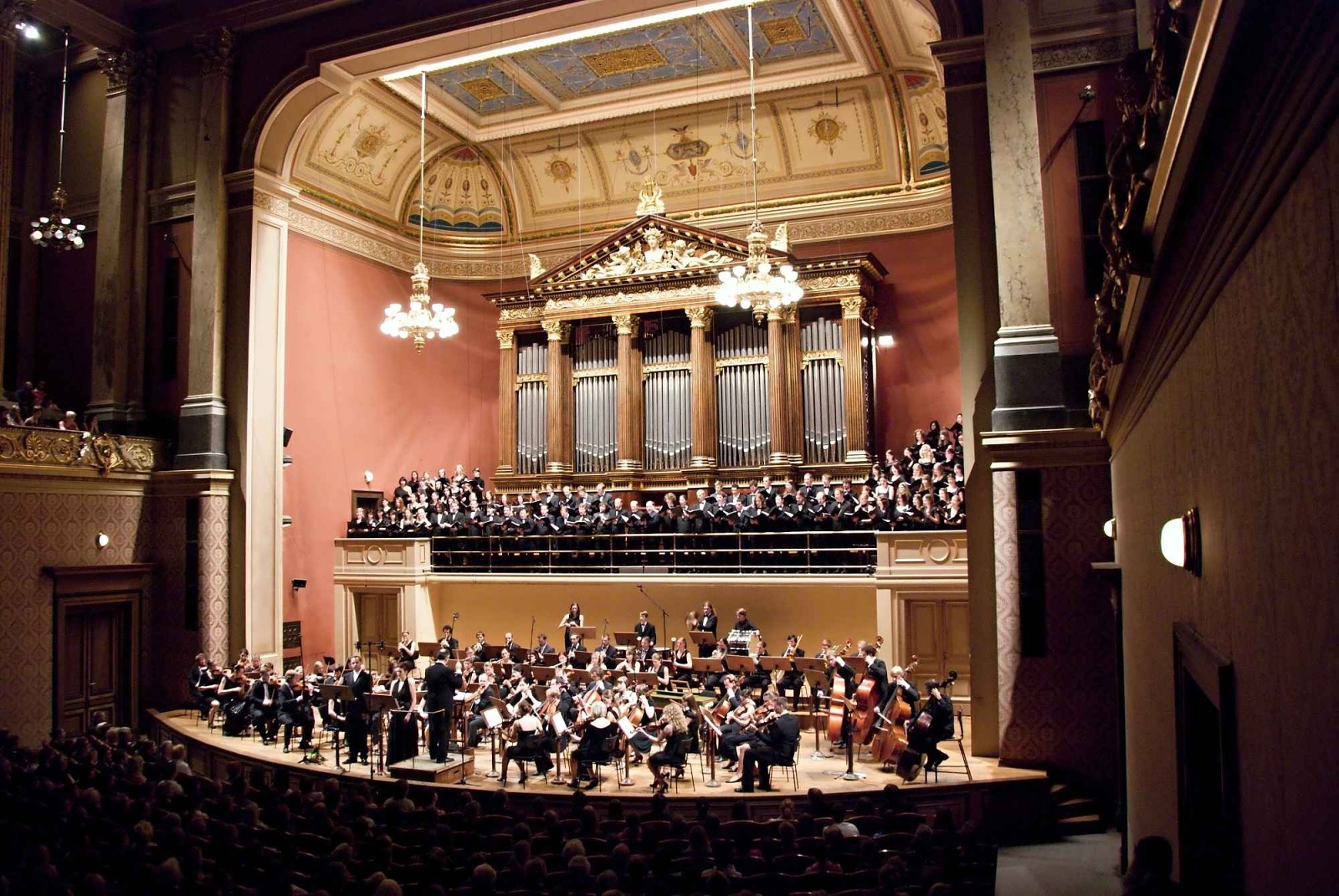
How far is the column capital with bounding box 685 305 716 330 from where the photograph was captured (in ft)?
60.2

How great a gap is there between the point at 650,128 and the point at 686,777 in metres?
13.7

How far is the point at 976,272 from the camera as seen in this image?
10773mm

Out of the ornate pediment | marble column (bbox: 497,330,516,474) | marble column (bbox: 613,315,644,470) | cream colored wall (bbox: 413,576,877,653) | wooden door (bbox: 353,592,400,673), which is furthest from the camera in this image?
marble column (bbox: 497,330,516,474)

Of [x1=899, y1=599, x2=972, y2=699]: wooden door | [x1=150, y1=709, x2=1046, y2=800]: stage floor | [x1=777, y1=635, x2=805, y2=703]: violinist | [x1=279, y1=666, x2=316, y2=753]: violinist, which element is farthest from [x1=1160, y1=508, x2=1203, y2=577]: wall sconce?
[x1=279, y1=666, x2=316, y2=753]: violinist

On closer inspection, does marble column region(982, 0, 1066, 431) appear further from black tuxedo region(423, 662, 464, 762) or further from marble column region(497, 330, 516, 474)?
marble column region(497, 330, 516, 474)

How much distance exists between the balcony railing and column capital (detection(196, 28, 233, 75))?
8.40m

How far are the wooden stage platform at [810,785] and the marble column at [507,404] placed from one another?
27.5 feet

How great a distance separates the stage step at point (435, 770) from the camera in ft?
34.3

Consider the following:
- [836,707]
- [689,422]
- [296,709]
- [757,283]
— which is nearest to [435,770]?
[296,709]

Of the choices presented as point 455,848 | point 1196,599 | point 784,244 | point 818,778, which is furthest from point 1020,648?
point 784,244

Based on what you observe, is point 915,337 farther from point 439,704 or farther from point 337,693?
point 337,693

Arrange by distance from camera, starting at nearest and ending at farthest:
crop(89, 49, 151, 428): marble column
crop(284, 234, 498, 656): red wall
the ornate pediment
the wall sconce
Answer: the wall sconce, crop(89, 49, 151, 428): marble column, crop(284, 234, 498, 656): red wall, the ornate pediment

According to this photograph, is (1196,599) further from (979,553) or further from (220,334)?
(220,334)

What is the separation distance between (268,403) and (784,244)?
9.51m
